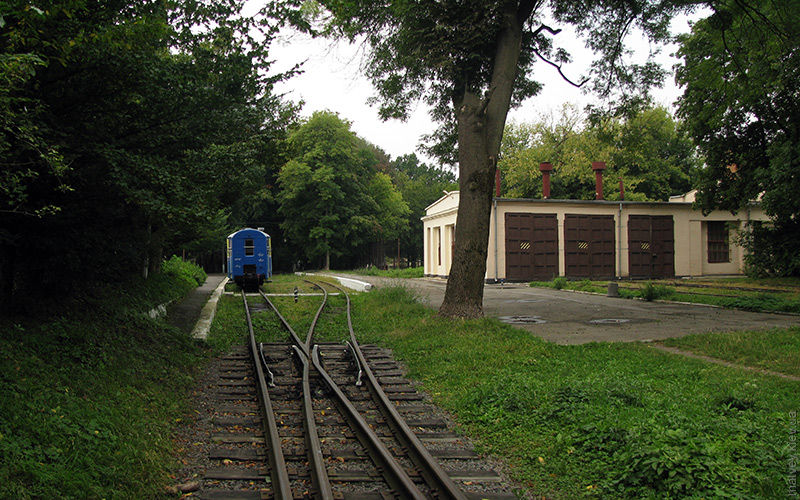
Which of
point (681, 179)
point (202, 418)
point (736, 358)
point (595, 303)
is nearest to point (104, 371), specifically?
point (202, 418)

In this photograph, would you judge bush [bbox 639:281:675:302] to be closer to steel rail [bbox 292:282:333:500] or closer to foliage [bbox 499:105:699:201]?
steel rail [bbox 292:282:333:500]

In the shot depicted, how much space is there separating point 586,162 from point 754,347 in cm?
3962

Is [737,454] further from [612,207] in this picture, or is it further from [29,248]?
[612,207]

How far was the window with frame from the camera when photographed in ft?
100

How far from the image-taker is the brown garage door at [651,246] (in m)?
29.1

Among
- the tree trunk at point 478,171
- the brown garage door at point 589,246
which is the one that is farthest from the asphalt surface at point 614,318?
the brown garage door at point 589,246

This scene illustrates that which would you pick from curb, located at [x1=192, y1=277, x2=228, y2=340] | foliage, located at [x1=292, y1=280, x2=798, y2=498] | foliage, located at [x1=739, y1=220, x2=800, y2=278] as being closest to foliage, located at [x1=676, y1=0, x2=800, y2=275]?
foliage, located at [x1=739, y1=220, x2=800, y2=278]

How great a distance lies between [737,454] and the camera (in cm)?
414

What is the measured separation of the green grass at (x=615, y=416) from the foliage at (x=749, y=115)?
7926 millimetres

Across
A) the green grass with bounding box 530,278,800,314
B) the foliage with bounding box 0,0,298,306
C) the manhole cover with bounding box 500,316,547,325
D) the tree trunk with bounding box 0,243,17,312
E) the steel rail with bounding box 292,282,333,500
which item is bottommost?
the steel rail with bounding box 292,282,333,500

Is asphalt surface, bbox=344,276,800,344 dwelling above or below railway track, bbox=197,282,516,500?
above

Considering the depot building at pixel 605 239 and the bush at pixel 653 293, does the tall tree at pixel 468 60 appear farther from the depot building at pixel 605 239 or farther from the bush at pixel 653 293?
the depot building at pixel 605 239

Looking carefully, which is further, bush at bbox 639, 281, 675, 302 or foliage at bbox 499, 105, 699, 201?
foliage at bbox 499, 105, 699, 201

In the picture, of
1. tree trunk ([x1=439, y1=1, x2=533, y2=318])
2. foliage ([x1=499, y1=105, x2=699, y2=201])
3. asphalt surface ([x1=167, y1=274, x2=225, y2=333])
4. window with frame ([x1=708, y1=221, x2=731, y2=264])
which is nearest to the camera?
tree trunk ([x1=439, y1=1, x2=533, y2=318])
